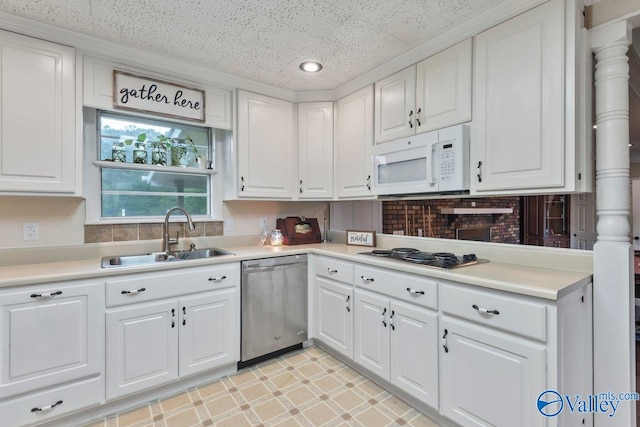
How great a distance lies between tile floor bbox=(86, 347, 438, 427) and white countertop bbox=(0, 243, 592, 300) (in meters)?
0.87

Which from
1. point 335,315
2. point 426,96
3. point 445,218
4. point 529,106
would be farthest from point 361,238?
point 529,106

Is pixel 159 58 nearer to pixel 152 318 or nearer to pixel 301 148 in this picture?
pixel 301 148

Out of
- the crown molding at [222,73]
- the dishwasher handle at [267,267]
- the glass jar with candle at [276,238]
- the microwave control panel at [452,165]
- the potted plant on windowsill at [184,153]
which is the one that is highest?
the crown molding at [222,73]

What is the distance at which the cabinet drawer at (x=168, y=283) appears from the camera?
6.19ft

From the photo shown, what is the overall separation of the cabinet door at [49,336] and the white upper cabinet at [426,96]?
90.7 inches

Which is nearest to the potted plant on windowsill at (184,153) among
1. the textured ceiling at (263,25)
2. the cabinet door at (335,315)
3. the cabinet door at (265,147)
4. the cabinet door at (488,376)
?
the cabinet door at (265,147)

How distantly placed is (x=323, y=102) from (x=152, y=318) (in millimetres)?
2341

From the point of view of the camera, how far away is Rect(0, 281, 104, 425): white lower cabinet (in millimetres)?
1605

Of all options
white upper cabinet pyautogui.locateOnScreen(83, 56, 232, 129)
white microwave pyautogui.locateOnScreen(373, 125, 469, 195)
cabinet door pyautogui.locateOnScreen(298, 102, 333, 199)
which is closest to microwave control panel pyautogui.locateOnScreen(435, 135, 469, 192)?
white microwave pyautogui.locateOnScreen(373, 125, 469, 195)

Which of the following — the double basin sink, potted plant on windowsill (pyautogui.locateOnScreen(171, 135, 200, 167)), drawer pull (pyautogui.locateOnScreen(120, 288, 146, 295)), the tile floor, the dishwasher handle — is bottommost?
the tile floor

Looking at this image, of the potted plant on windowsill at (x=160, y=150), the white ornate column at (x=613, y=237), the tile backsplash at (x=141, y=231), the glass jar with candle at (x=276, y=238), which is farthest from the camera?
the glass jar with candle at (x=276, y=238)

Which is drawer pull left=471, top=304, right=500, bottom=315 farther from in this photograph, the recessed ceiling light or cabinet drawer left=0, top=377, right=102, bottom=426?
cabinet drawer left=0, top=377, right=102, bottom=426

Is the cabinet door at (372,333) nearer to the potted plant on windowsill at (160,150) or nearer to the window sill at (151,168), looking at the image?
the window sill at (151,168)

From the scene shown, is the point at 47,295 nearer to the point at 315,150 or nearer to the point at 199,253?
the point at 199,253
